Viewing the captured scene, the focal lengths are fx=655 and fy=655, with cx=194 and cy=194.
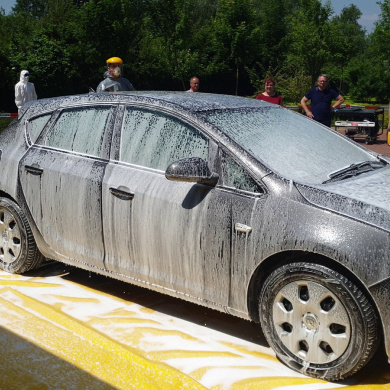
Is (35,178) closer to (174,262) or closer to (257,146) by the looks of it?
(174,262)

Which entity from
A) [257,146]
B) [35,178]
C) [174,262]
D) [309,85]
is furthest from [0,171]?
[309,85]

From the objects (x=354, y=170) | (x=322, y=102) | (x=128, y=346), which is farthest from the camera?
(x=322, y=102)

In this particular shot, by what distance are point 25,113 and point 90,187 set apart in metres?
1.25

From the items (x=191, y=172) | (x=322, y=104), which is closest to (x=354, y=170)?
(x=191, y=172)

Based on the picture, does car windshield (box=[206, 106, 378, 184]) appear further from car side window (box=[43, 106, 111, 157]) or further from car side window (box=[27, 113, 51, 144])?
car side window (box=[27, 113, 51, 144])

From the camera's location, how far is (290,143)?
4.42 metres

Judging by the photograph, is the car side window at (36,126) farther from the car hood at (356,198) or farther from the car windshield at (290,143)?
the car hood at (356,198)

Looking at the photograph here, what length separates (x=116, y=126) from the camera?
4828 millimetres

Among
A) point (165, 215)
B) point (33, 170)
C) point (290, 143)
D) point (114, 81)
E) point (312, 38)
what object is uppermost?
point (312, 38)

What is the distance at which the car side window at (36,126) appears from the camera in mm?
5406

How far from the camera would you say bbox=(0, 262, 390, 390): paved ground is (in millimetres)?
3746

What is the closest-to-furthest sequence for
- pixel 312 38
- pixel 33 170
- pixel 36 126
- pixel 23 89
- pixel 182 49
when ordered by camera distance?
1. pixel 33 170
2. pixel 36 126
3. pixel 23 89
4. pixel 312 38
5. pixel 182 49

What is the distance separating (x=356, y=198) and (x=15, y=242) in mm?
3130

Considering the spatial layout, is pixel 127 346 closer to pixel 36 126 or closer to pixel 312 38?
pixel 36 126
